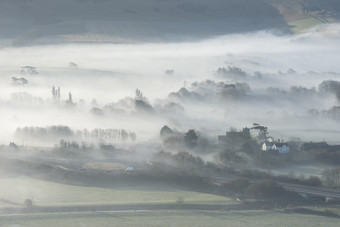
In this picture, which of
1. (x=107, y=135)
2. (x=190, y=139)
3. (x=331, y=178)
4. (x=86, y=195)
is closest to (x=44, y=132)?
(x=107, y=135)

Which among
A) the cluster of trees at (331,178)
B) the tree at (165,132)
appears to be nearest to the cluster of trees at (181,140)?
the tree at (165,132)

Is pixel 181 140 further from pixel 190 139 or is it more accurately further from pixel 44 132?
pixel 44 132

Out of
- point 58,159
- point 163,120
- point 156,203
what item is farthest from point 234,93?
point 156,203

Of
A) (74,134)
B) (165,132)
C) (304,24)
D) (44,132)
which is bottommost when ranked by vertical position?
(165,132)

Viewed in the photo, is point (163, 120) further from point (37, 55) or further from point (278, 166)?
point (37, 55)

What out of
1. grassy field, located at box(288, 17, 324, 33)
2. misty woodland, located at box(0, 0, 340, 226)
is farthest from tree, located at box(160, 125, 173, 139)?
grassy field, located at box(288, 17, 324, 33)

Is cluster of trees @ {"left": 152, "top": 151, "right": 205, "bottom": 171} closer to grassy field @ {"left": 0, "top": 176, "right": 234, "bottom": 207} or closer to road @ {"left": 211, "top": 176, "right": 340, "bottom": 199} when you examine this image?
grassy field @ {"left": 0, "top": 176, "right": 234, "bottom": 207}
